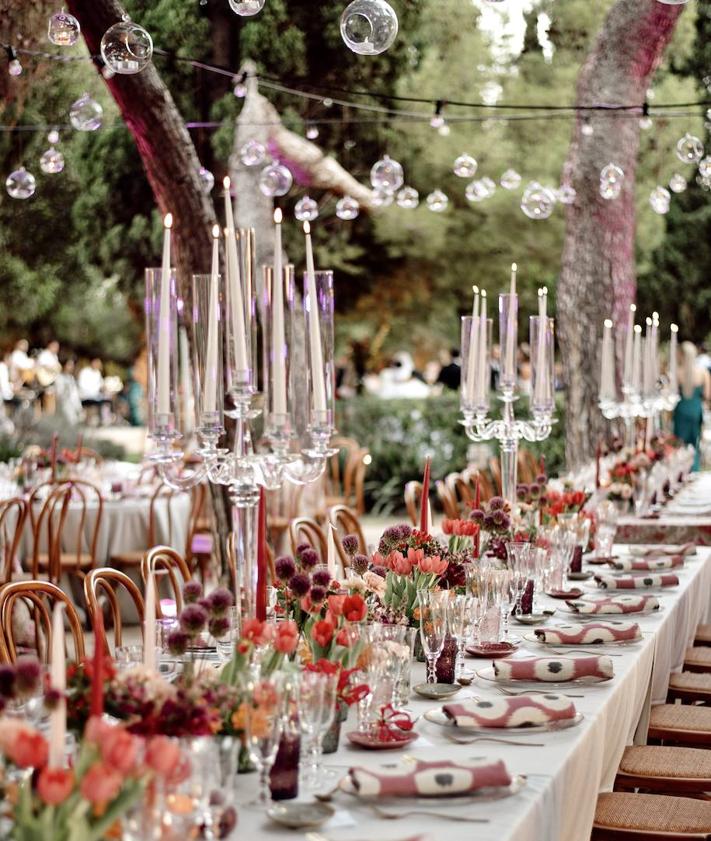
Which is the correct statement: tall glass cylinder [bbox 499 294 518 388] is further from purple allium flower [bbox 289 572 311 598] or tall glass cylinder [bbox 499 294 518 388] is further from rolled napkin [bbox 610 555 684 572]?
purple allium flower [bbox 289 572 311 598]

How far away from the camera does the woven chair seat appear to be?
117 inches

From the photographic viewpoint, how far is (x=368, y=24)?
4.73 m

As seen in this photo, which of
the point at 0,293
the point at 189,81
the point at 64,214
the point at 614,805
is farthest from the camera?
the point at 0,293

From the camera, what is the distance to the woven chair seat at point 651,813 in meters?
2.97

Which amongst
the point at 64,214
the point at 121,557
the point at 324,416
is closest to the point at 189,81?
the point at 64,214

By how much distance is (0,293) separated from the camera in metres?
13.4

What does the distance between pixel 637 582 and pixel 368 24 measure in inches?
86.7

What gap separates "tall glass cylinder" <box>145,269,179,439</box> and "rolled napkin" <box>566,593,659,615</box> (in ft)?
4.48

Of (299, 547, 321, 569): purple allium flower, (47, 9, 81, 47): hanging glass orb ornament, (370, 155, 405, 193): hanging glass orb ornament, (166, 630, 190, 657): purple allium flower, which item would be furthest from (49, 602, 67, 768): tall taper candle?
(370, 155, 405, 193): hanging glass orb ornament

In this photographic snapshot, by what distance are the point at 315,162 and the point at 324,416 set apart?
371 inches

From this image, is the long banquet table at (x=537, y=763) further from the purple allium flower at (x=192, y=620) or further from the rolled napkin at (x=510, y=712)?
the purple allium flower at (x=192, y=620)

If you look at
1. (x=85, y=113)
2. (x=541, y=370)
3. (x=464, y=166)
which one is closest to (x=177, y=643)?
(x=541, y=370)

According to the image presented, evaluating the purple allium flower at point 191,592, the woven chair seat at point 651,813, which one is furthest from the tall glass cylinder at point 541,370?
the purple allium flower at point 191,592

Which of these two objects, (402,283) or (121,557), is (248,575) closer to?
(121,557)
